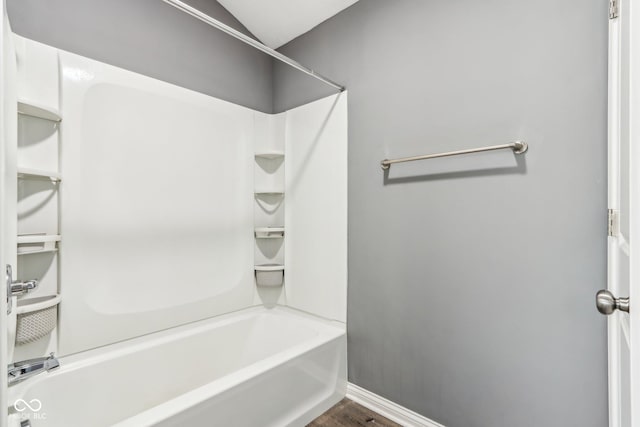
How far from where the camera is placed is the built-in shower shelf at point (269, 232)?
2.35 m

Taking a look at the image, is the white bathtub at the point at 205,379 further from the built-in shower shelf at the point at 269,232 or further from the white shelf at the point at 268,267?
the built-in shower shelf at the point at 269,232

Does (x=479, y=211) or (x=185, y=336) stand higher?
(x=479, y=211)

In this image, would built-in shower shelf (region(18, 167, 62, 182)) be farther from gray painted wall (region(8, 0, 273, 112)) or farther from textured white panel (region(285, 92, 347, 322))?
textured white panel (region(285, 92, 347, 322))

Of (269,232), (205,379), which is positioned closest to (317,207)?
(269,232)

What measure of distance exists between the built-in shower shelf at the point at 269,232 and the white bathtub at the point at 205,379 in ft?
1.82

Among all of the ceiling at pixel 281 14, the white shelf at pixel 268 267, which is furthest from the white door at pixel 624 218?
the white shelf at pixel 268 267

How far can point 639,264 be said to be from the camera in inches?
22.0

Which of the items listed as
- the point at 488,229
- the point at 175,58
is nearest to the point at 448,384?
the point at 488,229

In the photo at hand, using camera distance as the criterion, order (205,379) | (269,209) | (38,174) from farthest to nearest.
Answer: (269,209)
(205,379)
(38,174)

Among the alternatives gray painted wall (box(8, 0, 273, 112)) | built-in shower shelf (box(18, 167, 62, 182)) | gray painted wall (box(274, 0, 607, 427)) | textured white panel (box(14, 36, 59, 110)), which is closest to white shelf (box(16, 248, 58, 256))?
built-in shower shelf (box(18, 167, 62, 182))

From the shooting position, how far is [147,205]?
184 cm

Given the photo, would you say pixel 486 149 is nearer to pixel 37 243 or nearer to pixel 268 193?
pixel 268 193

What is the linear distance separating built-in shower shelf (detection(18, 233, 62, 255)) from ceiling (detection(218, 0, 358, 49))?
1.88 metres

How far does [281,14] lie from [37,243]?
79.1 inches
